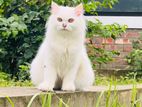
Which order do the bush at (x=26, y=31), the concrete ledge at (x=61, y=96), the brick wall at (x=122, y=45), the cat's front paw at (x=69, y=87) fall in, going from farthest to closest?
the brick wall at (x=122, y=45) < the bush at (x=26, y=31) < the cat's front paw at (x=69, y=87) < the concrete ledge at (x=61, y=96)

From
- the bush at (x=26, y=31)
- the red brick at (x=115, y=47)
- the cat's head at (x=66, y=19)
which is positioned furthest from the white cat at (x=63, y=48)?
the red brick at (x=115, y=47)

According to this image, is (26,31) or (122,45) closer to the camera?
(26,31)

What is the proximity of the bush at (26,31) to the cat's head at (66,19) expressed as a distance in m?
2.19

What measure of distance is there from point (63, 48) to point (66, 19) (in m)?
0.19

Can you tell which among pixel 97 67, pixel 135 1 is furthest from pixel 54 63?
pixel 135 1

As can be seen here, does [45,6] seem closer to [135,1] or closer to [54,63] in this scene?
[135,1]

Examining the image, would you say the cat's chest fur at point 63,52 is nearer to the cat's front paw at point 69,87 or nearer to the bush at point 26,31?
the cat's front paw at point 69,87

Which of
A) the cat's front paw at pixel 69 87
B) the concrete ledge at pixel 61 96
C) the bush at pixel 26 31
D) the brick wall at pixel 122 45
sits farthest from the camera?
the brick wall at pixel 122 45

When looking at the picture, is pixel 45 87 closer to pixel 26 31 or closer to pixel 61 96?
pixel 61 96

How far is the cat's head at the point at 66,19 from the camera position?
302 cm

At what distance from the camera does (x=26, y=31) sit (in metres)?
5.42

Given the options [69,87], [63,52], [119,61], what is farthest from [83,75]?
[119,61]

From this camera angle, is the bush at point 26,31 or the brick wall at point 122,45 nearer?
the bush at point 26,31

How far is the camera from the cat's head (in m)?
3.02
